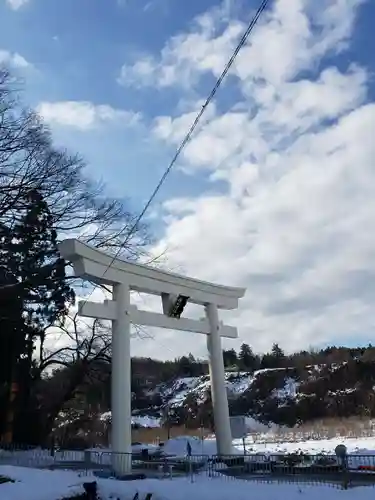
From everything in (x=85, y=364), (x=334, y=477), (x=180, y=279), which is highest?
(x=180, y=279)

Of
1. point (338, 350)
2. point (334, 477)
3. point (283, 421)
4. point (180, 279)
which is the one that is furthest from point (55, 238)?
point (338, 350)

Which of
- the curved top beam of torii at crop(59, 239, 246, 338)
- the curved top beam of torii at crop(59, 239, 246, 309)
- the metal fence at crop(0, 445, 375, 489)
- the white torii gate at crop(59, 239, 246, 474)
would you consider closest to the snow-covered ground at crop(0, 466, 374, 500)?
the metal fence at crop(0, 445, 375, 489)

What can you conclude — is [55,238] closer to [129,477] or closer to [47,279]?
[47,279]

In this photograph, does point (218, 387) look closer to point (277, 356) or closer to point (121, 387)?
point (121, 387)

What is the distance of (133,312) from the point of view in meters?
16.2

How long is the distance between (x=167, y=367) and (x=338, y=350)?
21.0 metres

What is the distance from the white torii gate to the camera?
14.8m

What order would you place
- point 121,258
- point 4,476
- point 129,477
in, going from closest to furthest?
point 4,476 → point 129,477 → point 121,258

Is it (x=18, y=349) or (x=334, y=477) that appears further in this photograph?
(x=18, y=349)

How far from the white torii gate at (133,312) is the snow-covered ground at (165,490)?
10.5 ft

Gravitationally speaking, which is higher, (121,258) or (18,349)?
(121,258)

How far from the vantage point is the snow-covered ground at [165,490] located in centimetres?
965

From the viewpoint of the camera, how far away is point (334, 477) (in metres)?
12.1

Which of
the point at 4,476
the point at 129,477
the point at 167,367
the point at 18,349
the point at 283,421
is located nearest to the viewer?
the point at 4,476
